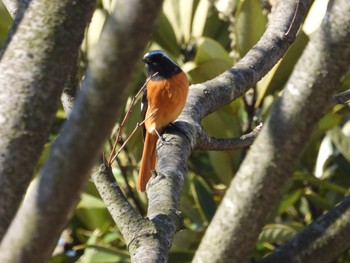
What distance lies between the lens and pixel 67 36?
5.73 feet

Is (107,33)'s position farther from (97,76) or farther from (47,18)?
(47,18)

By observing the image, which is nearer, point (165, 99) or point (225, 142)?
point (225, 142)

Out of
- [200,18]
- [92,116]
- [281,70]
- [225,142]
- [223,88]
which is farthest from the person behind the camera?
[200,18]

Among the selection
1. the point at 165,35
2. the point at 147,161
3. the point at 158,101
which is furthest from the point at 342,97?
the point at 165,35

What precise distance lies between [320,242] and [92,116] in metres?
0.68

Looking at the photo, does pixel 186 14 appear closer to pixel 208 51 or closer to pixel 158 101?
pixel 158 101

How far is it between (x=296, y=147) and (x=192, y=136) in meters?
1.69

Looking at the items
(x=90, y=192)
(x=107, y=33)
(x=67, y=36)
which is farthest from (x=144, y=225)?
(x=90, y=192)

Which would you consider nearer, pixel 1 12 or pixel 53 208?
pixel 53 208

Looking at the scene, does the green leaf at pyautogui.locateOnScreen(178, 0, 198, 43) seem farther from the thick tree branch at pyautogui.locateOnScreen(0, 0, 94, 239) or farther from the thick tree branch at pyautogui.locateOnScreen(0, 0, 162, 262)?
the thick tree branch at pyautogui.locateOnScreen(0, 0, 162, 262)

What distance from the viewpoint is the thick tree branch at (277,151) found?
1275 millimetres

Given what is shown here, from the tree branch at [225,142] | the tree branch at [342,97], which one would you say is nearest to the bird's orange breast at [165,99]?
the tree branch at [225,142]

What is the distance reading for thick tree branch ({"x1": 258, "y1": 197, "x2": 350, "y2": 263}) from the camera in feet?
5.49

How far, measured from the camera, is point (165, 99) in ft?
13.7
